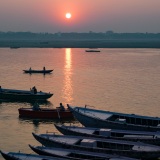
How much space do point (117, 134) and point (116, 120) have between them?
3.63 m

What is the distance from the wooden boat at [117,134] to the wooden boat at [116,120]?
2.08 m

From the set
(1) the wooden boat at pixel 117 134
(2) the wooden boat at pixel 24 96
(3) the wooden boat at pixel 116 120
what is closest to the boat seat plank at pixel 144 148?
(1) the wooden boat at pixel 117 134

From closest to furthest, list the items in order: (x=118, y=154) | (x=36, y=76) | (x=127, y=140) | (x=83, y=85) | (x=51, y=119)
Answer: (x=118, y=154) → (x=127, y=140) → (x=51, y=119) → (x=83, y=85) → (x=36, y=76)

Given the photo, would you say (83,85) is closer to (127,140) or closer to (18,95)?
(18,95)

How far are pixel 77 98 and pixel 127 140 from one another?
2446 cm

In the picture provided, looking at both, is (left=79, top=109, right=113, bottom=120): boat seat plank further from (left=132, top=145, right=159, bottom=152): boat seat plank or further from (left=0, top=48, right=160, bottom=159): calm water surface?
(left=132, top=145, right=159, bottom=152): boat seat plank

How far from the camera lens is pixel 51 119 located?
41.8 meters

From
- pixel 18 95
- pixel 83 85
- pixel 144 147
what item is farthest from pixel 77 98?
pixel 144 147

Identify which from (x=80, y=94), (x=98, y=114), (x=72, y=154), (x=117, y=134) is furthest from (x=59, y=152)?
(x=80, y=94)

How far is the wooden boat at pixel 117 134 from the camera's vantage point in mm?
30734

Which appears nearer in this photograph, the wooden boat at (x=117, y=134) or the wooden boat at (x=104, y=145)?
the wooden boat at (x=104, y=145)

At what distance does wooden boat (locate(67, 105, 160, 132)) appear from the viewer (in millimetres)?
34312

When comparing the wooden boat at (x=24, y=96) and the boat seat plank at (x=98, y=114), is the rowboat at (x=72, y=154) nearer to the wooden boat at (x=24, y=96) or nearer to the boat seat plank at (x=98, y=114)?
the boat seat plank at (x=98, y=114)

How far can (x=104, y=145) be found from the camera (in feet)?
98.4
